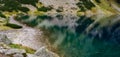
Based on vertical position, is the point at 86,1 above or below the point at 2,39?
below

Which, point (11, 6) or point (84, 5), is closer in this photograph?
point (11, 6)

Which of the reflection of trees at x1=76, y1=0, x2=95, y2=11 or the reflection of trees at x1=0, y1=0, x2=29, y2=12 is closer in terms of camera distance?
the reflection of trees at x1=0, y1=0, x2=29, y2=12

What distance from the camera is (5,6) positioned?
5349 inches

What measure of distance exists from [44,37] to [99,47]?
1245cm

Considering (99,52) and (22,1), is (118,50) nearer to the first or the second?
(99,52)

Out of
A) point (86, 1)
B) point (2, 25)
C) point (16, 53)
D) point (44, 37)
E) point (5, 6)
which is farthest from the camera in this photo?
point (86, 1)

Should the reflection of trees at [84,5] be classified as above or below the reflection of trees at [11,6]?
below

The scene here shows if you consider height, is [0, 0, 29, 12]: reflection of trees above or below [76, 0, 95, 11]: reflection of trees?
above

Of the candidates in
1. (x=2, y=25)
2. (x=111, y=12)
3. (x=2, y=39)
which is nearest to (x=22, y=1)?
(x=111, y=12)

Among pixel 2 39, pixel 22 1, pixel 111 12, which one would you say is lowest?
pixel 111 12

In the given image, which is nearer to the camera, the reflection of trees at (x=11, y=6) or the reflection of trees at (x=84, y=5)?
the reflection of trees at (x=11, y=6)

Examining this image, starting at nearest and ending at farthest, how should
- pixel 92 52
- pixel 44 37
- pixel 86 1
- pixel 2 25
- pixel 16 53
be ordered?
pixel 16 53 < pixel 92 52 < pixel 44 37 < pixel 2 25 < pixel 86 1

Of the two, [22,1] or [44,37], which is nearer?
[44,37]

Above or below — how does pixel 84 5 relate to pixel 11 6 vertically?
below
